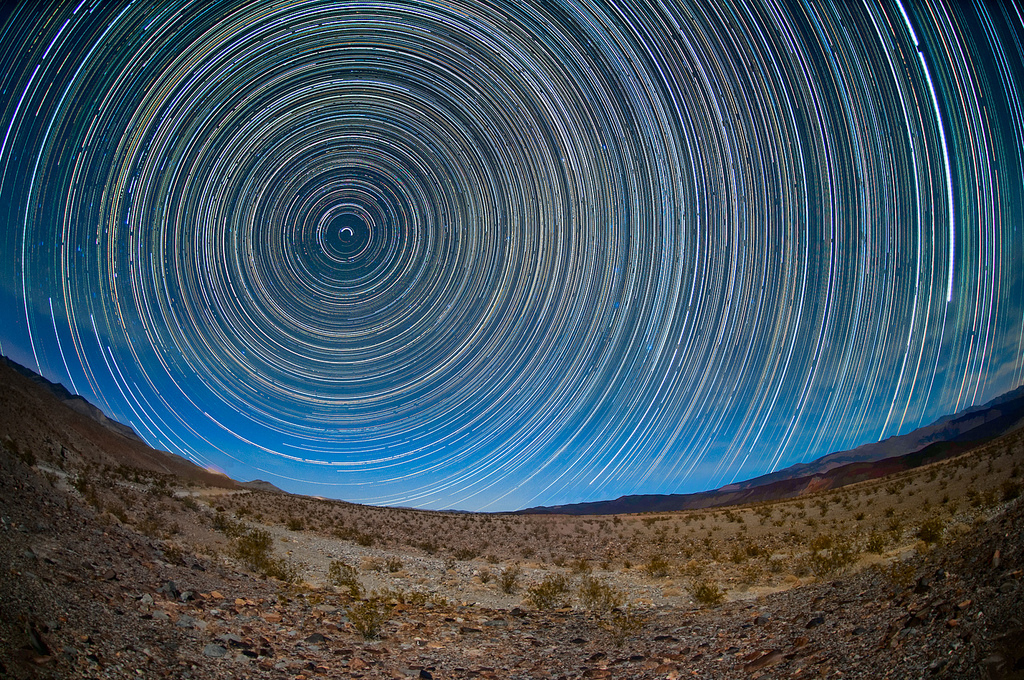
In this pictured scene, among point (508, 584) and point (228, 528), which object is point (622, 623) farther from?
point (228, 528)

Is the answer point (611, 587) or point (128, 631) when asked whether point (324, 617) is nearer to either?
point (128, 631)

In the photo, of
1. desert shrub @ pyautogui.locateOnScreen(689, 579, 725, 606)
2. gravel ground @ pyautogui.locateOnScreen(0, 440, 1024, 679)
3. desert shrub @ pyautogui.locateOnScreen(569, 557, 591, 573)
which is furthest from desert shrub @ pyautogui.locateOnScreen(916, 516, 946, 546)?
desert shrub @ pyautogui.locateOnScreen(569, 557, 591, 573)

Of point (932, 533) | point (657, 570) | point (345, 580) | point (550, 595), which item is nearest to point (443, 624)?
point (550, 595)

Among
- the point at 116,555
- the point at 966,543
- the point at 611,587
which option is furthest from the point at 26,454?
the point at 966,543

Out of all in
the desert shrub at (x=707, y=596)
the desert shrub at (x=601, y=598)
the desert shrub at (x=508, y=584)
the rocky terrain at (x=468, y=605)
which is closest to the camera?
the rocky terrain at (x=468, y=605)

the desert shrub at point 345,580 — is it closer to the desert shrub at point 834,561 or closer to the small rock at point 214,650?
the small rock at point 214,650

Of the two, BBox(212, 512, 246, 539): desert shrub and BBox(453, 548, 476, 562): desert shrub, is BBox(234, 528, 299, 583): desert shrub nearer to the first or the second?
BBox(212, 512, 246, 539): desert shrub

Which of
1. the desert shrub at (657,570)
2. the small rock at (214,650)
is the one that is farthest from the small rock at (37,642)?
the desert shrub at (657,570)

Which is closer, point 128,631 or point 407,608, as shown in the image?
point 128,631
